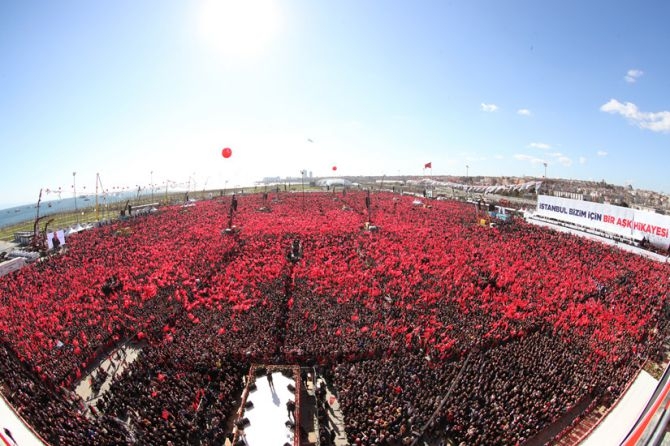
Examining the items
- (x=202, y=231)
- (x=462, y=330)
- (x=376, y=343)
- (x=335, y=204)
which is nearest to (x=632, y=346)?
(x=462, y=330)

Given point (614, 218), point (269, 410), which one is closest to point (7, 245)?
point (269, 410)

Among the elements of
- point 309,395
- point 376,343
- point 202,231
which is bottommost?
point 309,395

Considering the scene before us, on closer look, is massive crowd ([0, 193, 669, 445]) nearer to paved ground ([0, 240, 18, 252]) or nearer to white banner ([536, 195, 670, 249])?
white banner ([536, 195, 670, 249])

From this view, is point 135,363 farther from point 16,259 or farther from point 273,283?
point 16,259

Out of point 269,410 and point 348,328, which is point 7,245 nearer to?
point 348,328

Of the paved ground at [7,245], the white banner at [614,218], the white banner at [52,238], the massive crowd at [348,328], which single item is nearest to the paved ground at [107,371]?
the massive crowd at [348,328]

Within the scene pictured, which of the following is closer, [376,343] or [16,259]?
[376,343]
